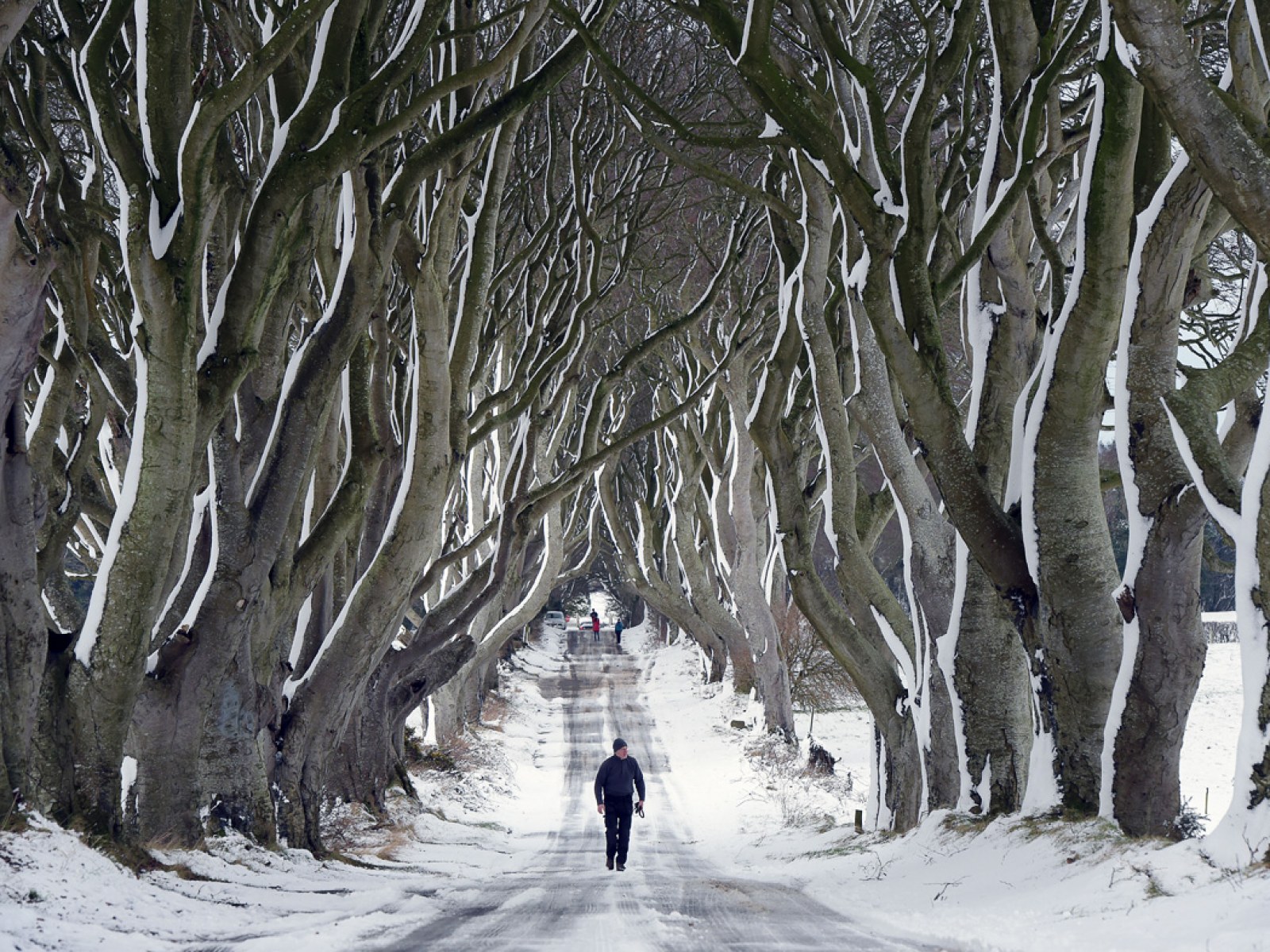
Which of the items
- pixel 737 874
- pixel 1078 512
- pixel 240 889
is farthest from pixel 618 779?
pixel 1078 512

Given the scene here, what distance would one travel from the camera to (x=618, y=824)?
10.2 metres

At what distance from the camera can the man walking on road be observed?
10023 millimetres

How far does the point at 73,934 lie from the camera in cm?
412

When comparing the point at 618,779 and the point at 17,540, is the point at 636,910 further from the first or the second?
the point at 618,779

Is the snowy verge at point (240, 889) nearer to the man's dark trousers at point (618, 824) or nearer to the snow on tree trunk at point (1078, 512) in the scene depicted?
the man's dark trousers at point (618, 824)

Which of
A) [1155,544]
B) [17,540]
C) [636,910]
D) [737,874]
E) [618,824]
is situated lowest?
[737,874]

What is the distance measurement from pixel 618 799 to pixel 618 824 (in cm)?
23

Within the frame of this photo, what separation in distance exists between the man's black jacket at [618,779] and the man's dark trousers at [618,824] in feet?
0.18

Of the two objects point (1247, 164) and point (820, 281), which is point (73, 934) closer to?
point (1247, 164)

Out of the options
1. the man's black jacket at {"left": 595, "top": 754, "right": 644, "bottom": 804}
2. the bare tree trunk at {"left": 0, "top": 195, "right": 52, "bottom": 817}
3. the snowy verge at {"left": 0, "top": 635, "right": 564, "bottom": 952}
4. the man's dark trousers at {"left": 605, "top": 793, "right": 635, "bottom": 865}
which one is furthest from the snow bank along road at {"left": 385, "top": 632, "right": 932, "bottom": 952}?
the bare tree trunk at {"left": 0, "top": 195, "right": 52, "bottom": 817}

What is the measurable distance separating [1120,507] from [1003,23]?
1689 cm

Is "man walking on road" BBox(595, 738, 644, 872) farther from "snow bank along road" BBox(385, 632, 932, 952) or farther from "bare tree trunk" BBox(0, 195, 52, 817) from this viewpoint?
"bare tree trunk" BBox(0, 195, 52, 817)

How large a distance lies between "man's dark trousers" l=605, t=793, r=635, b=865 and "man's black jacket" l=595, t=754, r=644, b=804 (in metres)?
0.06

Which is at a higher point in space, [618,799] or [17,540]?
[17,540]
